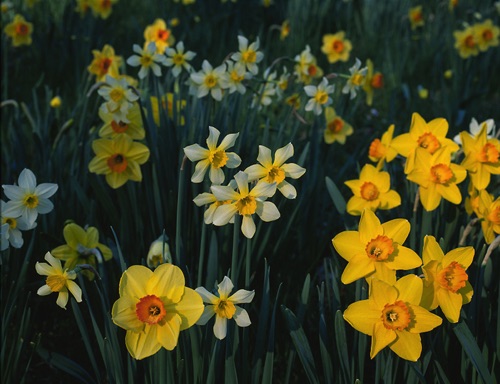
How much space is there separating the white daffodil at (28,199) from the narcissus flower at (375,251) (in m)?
0.71

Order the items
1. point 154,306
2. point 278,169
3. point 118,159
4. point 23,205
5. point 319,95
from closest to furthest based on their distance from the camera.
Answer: point 154,306 < point 278,169 < point 23,205 < point 118,159 < point 319,95

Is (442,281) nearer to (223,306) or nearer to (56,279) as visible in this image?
(223,306)

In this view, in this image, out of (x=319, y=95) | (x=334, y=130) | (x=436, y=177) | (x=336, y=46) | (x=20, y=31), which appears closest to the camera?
(x=436, y=177)

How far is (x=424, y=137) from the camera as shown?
1.63 m

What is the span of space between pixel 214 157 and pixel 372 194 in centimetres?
54

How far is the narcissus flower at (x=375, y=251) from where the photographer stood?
115 centimetres

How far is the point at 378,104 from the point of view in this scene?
377cm

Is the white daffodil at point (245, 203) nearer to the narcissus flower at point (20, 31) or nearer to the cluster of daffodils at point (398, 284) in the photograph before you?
the cluster of daffodils at point (398, 284)

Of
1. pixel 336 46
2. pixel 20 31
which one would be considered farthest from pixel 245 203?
pixel 20 31

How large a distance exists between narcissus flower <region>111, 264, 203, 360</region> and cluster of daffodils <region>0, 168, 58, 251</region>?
458 millimetres

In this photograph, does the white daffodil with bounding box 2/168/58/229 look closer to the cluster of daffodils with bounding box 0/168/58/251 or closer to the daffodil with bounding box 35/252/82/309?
the cluster of daffodils with bounding box 0/168/58/251

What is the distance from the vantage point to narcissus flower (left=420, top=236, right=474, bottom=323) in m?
1.13

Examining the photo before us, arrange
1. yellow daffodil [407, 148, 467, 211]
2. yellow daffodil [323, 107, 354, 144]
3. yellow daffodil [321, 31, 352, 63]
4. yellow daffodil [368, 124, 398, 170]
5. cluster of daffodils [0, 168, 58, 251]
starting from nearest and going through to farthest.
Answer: cluster of daffodils [0, 168, 58, 251]
yellow daffodil [407, 148, 467, 211]
yellow daffodil [368, 124, 398, 170]
yellow daffodil [323, 107, 354, 144]
yellow daffodil [321, 31, 352, 63]

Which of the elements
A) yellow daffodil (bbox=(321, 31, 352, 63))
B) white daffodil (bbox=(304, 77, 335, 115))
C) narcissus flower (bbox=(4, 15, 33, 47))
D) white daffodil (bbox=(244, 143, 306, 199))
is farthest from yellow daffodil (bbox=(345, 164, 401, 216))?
narcissus flower (bbox=(4, 15, 33, 47))
